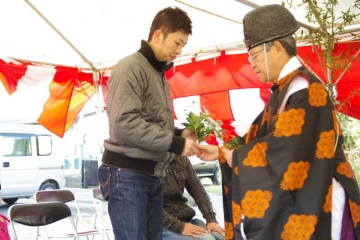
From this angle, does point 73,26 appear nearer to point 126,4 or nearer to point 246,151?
point 126,4

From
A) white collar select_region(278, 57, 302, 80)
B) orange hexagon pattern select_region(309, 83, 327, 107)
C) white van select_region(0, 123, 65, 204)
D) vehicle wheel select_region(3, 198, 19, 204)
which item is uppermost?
white collar select_region(278, 57, 302, 80)

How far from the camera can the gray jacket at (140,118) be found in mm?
1786

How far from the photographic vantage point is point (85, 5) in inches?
150

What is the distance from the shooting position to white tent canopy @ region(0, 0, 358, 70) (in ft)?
12.2

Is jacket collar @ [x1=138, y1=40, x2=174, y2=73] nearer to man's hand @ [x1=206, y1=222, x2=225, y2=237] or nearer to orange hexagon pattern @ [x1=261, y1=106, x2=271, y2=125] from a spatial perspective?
orange hexagon pattern @ [x1=261, y1=106, x2=271, y2=125]

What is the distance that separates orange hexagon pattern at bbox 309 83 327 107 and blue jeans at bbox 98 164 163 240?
0.77 meters

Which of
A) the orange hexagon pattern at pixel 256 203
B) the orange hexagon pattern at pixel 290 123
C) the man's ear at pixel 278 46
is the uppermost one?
the man's ear at pixel 278 46

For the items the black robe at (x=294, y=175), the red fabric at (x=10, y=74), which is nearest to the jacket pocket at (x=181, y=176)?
the black robe at (x=294, y=175)

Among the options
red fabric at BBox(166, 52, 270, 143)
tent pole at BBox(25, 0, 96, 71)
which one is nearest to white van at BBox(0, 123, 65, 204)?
tent pole at BBox(25, 0, 96, 71)

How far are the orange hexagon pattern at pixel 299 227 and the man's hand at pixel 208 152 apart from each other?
1.30 feet

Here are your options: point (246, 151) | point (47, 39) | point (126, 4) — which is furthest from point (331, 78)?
point (47, 39)

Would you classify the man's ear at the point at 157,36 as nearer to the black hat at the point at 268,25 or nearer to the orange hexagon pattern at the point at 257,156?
the black hat at the point at 268,25

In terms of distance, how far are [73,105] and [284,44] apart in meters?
3.65

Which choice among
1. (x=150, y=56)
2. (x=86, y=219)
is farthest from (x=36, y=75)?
(x=86, y=219)
